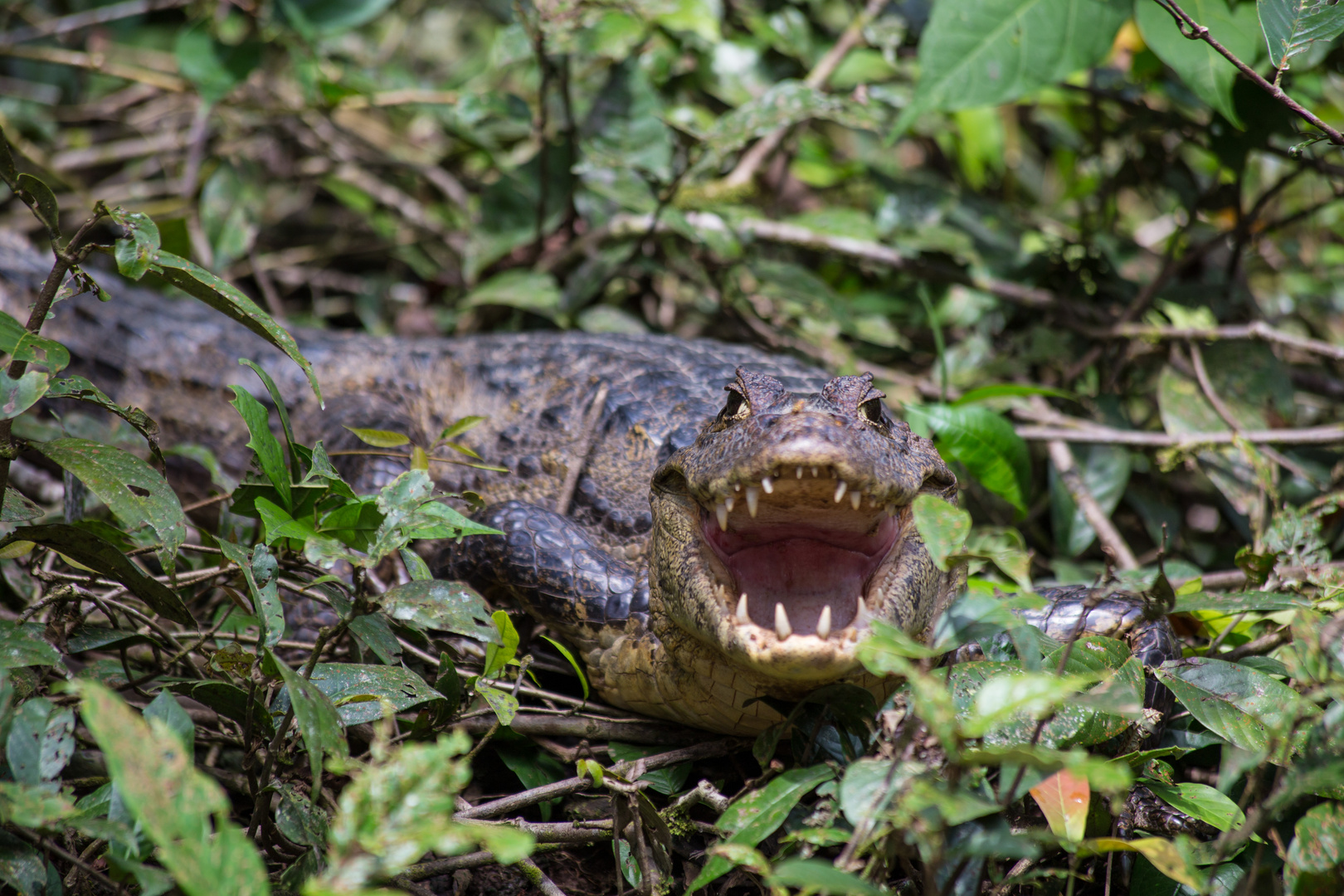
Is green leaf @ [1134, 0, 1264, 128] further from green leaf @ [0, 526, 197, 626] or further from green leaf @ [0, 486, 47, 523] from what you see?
green leaf @ [0, 486, 47, 523]

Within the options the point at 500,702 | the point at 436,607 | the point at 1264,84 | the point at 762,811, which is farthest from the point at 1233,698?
the point at 436,607

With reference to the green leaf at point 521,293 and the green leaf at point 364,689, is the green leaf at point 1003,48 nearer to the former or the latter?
the green leaf at point 521,293

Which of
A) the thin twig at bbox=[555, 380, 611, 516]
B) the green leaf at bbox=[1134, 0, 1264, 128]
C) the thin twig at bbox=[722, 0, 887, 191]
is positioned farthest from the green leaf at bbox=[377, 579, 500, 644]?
the thin twig at bbox=[722, 0, 887, 191]

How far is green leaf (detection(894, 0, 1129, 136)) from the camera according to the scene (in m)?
3.22

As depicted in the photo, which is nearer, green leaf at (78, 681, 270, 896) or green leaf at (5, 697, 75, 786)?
green leaf at (78, 681, 270, 896)

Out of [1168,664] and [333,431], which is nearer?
[1168,664]

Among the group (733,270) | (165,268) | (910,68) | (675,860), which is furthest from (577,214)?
(675,860)

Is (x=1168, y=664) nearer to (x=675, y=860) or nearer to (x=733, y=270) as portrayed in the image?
(x=675, y=860)

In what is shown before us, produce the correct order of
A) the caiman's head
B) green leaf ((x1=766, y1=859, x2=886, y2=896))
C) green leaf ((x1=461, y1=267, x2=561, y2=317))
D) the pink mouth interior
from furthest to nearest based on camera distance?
green leaf ((x1=461, y1=267, x2=561, y2=317))
the pink mouth interior
the caiman's head
green leaf ((x1=766, y1=859, x2=886, y2=896))

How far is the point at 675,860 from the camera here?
2.18m

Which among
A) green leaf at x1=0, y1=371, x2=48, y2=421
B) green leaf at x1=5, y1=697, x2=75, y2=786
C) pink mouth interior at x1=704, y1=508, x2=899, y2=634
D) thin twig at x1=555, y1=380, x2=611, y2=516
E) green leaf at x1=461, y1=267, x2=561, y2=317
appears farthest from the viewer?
green leaf at x1=461, y1=267, x2=561, y2=317

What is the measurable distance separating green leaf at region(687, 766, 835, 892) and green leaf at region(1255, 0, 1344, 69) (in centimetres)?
214

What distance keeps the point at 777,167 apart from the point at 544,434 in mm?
2300

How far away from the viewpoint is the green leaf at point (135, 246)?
1.86 meters
